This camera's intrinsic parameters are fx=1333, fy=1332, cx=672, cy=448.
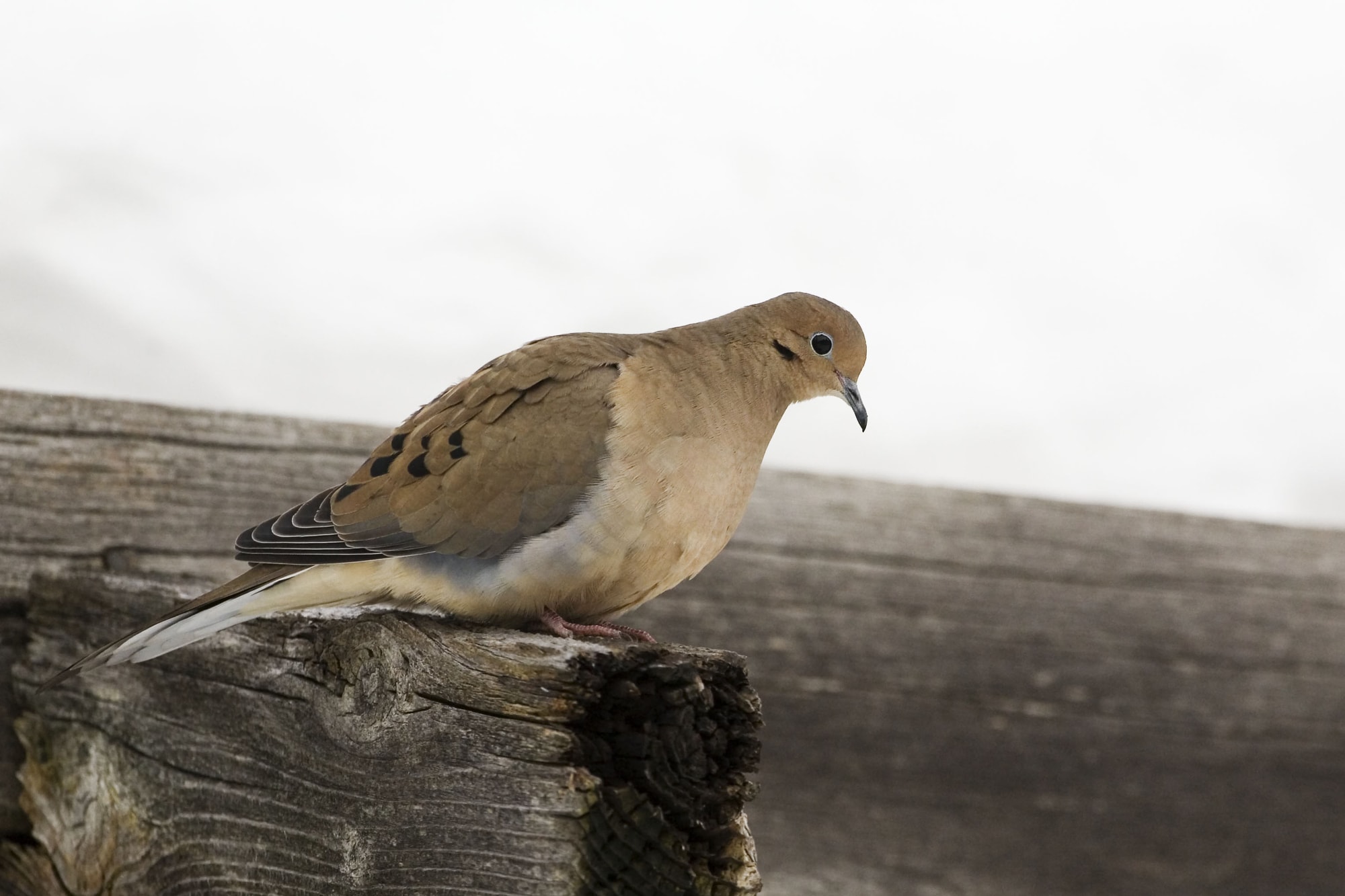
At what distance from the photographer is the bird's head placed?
8.27 ft

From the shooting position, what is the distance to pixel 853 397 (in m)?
2.60

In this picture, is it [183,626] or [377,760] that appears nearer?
[377,760]

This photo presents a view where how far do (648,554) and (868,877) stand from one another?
43.9 inches

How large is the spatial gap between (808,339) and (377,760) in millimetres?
1236

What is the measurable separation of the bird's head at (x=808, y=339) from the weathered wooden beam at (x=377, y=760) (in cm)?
94

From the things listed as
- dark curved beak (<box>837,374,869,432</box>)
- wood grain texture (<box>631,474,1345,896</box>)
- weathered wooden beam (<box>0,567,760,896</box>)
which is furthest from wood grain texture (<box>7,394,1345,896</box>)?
weathered wooden beam (<box>0,567,760,896</box>)

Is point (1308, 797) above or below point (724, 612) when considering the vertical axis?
below

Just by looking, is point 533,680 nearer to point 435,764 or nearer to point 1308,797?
point 435,764

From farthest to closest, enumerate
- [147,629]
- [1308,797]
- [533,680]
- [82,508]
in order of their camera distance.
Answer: [1308,797]
[82,508]
[147,629]
[533,680]

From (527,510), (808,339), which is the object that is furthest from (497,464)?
(808,339)

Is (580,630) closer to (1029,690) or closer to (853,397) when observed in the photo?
(853,397)

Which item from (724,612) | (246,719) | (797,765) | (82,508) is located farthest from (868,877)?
(82,508)

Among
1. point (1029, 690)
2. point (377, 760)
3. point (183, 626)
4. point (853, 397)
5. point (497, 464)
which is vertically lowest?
point (377, 760)

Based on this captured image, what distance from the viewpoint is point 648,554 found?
6.70 ft
